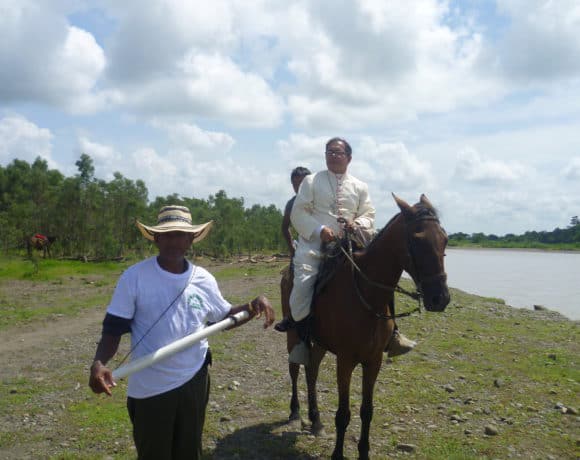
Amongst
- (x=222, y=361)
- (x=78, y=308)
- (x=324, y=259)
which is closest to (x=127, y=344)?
(x=222, y=361)

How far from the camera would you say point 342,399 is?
471 centimetres

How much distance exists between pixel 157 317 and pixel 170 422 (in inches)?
25.8

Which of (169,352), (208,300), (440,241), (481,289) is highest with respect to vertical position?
(440,241)

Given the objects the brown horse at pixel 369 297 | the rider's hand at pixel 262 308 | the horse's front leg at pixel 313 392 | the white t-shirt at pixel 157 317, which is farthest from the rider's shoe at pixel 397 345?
the white t-shirt at pixel 157 317

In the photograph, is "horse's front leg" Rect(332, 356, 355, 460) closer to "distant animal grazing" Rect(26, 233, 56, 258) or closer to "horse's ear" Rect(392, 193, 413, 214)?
"horse's ear" Rect(392, 193, 413, 214)

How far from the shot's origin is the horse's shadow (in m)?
4.96

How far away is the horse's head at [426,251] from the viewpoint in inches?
155

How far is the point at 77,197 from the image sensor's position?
29.4 m

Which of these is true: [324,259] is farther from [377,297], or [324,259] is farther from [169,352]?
[169,352]

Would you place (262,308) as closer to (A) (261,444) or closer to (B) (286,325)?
(B) (286,325)

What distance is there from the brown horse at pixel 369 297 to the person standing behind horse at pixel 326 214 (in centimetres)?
27

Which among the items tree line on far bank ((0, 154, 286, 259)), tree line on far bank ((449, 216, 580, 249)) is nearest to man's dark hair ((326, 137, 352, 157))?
tree line on far bank ((0, 154, 286, 259))

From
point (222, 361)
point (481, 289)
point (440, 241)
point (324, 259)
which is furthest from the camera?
point (481, 289)

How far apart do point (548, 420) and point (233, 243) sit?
101 ft
